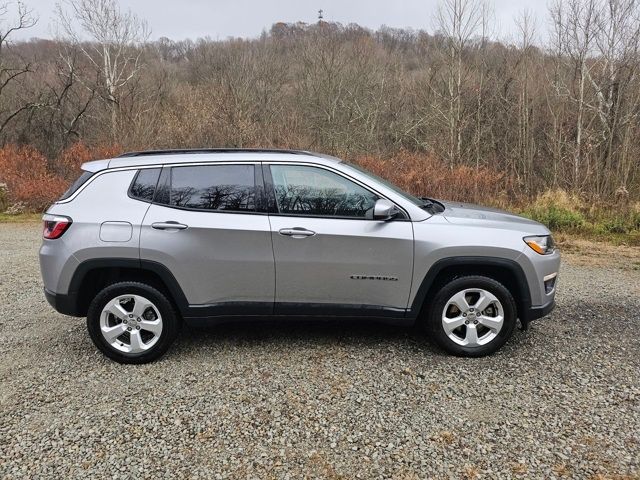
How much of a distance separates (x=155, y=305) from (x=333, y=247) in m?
1.54

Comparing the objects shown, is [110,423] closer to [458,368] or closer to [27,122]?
[458,368]

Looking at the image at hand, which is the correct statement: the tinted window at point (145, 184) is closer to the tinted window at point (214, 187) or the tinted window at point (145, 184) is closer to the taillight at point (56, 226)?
the tinted window at point (214, 187)

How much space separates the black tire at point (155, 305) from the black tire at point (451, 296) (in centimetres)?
217

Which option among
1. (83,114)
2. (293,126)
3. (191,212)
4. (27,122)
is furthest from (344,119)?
(191,212)

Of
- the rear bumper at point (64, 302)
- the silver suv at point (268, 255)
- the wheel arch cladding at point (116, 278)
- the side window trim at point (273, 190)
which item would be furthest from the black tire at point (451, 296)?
the rear bumper at point (64, 302)

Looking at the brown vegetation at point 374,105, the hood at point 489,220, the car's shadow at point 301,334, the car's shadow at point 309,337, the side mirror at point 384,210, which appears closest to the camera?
the side mirror at point 384,210

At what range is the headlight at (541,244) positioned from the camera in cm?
371

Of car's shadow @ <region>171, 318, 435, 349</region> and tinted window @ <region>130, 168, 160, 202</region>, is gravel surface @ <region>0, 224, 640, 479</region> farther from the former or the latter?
tinted window @ <region>130, 168, 160, 202</region>

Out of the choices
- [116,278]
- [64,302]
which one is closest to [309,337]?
[116,278]

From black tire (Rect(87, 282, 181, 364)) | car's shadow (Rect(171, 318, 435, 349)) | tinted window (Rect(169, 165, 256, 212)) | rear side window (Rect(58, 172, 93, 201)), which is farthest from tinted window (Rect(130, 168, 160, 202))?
car's shadow (Rect(171, 318, 435, 349))

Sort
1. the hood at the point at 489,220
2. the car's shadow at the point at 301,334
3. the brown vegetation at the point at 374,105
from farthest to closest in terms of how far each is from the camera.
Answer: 1. the brown vegetation at the point at 374,105
2. the car's shadow at the point at 301,334
3. the hood at the point at 489,220

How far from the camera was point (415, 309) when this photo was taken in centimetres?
374

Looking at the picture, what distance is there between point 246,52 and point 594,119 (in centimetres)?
2457

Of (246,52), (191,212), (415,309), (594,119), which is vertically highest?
(246,52)
